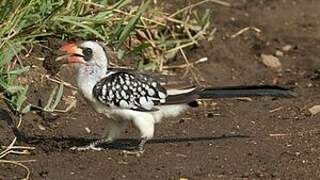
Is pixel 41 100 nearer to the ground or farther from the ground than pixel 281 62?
farther from the ground

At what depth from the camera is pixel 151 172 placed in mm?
4582

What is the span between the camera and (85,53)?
4.99m

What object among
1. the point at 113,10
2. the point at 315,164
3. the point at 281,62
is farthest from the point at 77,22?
the point at 281,62

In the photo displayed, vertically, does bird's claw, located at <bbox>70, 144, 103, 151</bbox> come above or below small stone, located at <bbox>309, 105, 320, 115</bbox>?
above

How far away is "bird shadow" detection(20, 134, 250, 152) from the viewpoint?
16.8 feet

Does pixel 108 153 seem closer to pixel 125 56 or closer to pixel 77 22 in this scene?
pixel 77 22

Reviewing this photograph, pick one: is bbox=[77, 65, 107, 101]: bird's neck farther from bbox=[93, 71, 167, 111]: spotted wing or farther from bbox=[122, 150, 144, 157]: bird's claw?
bbox=[122, 150, 144, 157]: bird's claw

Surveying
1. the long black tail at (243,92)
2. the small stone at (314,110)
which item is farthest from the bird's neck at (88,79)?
the small stone at (314,110)

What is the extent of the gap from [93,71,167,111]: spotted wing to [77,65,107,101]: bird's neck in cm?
2

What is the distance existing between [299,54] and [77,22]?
2657mm

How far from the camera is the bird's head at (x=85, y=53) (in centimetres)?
497

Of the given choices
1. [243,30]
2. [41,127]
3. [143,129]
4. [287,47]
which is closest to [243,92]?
[143,129]

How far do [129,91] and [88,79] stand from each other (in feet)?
0.73

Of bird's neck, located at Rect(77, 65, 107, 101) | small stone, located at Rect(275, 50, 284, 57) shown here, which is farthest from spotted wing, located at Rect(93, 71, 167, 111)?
small stone, located at Rect(275, 50, 284, 57)
